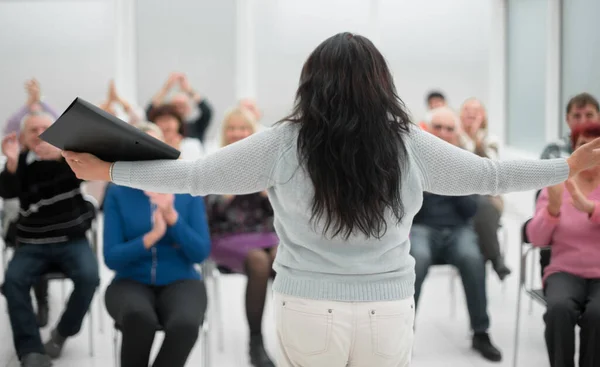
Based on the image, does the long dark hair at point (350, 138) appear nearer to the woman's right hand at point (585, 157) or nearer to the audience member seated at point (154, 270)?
the woman's right hand at point (585, 157)

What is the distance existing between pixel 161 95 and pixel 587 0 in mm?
3532

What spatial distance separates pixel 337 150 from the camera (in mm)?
1801

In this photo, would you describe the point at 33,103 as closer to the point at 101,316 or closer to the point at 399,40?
the point at 101,316

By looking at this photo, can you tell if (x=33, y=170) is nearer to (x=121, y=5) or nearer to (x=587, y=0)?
(x=587, y=0)

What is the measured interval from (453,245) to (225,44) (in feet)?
17.5

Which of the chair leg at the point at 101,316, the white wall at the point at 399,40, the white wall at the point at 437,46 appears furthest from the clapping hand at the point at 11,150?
the white wall at the point at 437,46

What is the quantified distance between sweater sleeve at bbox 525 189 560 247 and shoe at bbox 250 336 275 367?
1312 millimetres

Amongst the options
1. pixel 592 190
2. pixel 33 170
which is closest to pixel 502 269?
pixel 592 190

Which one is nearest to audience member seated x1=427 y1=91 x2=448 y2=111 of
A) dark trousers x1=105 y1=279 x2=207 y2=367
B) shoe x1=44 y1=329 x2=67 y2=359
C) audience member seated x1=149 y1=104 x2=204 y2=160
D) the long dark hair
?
audience member seated x1=149 y1=104 x2=204 y2=160

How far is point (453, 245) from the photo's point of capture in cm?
408

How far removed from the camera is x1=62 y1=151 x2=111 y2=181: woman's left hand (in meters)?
1.96

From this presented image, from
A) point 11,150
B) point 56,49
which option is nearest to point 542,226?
point 11,150

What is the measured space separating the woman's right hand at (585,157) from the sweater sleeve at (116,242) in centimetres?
185

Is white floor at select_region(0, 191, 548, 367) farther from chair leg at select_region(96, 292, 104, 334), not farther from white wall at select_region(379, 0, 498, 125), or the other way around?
white wall at select_region(379, 0, 498, 125)
